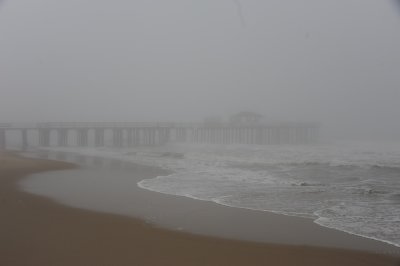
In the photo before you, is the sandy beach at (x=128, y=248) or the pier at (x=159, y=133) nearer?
the sandy beach at (x=128, y=248)

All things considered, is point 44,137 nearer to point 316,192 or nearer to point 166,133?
point 166,133

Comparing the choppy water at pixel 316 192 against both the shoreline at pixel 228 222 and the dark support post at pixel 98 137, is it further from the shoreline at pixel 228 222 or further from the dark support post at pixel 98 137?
the dark support post at pixel 98 137

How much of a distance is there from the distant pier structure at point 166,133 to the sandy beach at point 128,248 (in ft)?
125

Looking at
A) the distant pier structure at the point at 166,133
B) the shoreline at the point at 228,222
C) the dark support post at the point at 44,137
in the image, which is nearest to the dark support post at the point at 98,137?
the distant pier structure at the point at 166,133

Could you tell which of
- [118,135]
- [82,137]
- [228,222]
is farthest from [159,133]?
[228,222]

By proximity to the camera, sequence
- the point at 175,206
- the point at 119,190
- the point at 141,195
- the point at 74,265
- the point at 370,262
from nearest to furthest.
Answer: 1. the point at 74,265
2. the point at 370,262
3. the point at 175,206
4. the point at 141,195
5. the point at 119,190

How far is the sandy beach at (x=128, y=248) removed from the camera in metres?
5.34

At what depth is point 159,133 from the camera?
2098 inches

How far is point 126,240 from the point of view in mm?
6289

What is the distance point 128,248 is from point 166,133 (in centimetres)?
4844

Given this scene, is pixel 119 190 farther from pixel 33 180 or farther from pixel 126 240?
pixel 126 240

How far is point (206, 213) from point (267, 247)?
260cm

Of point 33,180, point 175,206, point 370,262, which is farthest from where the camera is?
point 33,180

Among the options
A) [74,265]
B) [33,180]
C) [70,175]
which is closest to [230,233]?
[74,265]
